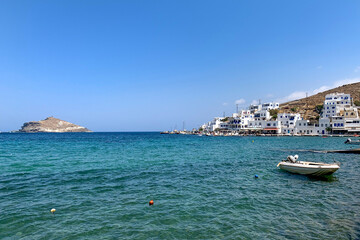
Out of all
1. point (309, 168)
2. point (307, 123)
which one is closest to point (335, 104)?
point (307, 123)

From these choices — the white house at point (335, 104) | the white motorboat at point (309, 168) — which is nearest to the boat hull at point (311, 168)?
the white motorboat at point (309, 168)

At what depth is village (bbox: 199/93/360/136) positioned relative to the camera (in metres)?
104

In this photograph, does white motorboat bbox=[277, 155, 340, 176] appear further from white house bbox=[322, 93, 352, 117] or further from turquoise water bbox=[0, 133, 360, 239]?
white house bbox=[322, 93, 352, 117]

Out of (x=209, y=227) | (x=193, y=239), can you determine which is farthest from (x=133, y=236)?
(x=209, y=227)

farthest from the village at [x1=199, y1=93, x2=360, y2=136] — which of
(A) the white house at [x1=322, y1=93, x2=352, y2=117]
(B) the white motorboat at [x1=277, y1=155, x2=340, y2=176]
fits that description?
(B) the white motorboat at [x1=277, y1=155, x2=340, y2=176]

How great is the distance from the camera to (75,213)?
1082 centimetres

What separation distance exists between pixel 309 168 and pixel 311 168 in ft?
0.55

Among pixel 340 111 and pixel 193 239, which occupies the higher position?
pixel 340 111

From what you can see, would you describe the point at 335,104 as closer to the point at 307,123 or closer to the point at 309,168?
the point at 307,123

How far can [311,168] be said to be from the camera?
64.8 feet

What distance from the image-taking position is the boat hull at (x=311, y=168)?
19.2 meters

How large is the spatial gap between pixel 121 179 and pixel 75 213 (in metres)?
7.30

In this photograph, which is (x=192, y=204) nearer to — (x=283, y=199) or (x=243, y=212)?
(x=243, y=212)

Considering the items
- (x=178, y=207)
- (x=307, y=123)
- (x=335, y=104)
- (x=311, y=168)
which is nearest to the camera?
(x=178, y=207)
